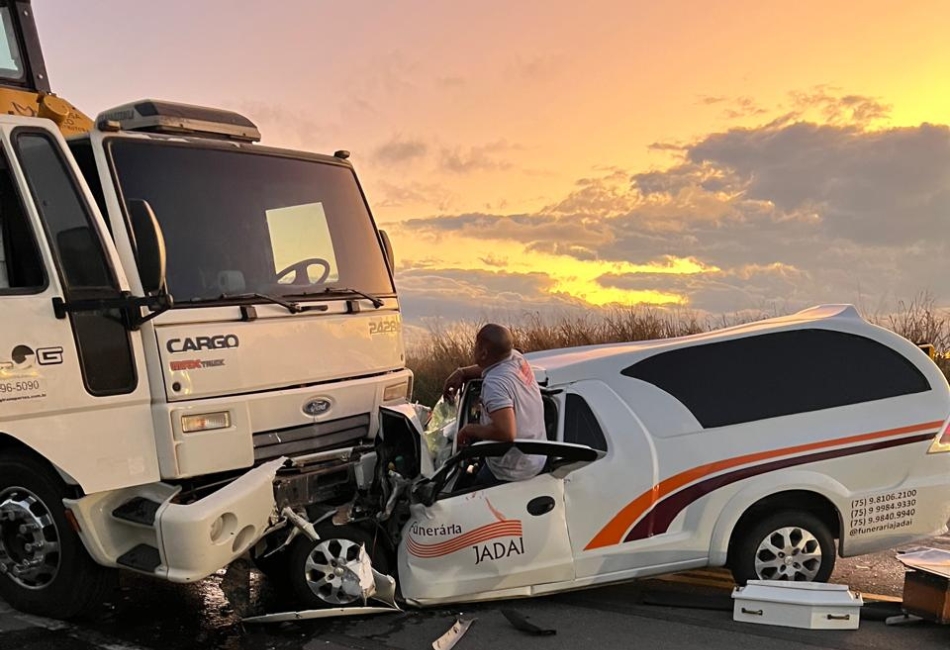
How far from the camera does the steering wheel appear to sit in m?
5.53

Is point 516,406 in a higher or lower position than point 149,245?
lower

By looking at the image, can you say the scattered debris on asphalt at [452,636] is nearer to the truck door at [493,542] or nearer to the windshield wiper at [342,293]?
the truck door at [493,542]

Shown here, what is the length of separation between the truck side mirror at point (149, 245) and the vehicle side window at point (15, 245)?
1.79ft

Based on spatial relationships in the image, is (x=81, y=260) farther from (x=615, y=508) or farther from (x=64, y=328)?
(x=615, y=508)

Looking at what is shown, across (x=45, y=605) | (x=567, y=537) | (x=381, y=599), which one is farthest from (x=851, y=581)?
(x=45, y=605)

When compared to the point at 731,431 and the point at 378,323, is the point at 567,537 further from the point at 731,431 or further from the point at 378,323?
the point at 378,323

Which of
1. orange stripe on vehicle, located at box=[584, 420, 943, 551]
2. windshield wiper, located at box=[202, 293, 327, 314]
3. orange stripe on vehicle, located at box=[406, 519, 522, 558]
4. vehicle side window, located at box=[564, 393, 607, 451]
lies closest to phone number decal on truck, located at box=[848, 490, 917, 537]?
orange stripe on vehicle, located at box=[584, 420, 943, 551]

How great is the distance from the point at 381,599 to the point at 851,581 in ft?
10.1

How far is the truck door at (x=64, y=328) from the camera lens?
14.5 feet

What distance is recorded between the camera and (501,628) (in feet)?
15.3

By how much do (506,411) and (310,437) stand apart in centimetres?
138

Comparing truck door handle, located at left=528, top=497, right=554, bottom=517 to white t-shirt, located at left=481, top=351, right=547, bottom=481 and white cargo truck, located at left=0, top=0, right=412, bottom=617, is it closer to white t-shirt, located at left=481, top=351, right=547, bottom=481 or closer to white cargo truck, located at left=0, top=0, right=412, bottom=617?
white t-shirt, located at left=481, top=351, right=547, bottom=481

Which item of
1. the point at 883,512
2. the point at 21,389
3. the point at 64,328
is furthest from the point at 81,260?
the point at 883,512

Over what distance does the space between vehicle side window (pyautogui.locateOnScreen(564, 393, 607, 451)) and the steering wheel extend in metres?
Result: 1.89
